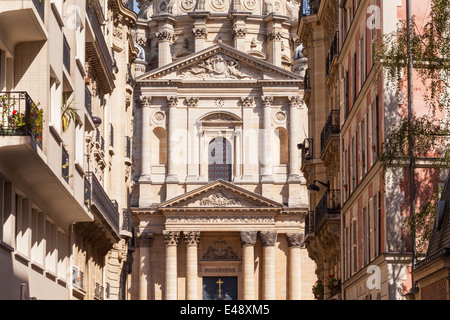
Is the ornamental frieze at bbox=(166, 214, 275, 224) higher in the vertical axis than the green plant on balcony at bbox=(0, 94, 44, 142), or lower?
higher

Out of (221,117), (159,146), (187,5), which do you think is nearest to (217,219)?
(159,146)

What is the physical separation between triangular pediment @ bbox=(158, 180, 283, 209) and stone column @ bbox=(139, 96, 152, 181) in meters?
3.54

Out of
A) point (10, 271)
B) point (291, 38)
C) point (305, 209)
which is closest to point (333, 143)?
point (10, 271)

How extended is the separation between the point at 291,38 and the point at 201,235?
877 inches

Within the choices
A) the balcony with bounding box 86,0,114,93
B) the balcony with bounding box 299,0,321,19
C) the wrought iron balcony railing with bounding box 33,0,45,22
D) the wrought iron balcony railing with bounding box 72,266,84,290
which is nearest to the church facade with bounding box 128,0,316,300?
the balcony with bounding box 299,0,321,19

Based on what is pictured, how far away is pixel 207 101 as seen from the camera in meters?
88.1

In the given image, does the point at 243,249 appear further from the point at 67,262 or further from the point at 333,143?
the point at 67,262

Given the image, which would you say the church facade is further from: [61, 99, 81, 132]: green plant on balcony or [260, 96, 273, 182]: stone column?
[61, 99, 81, 132]: green plant on balcony

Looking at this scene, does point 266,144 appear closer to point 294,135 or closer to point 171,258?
point 294,135

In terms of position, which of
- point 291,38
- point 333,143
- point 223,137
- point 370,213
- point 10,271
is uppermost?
point 291,38

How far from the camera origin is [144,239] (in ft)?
281

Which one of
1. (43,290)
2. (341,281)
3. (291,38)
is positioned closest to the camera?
(43,290)

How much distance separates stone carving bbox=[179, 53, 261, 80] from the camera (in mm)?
87375

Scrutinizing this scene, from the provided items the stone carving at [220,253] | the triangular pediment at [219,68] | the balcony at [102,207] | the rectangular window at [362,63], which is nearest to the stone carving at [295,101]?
the triangular pediment at [219,68]
